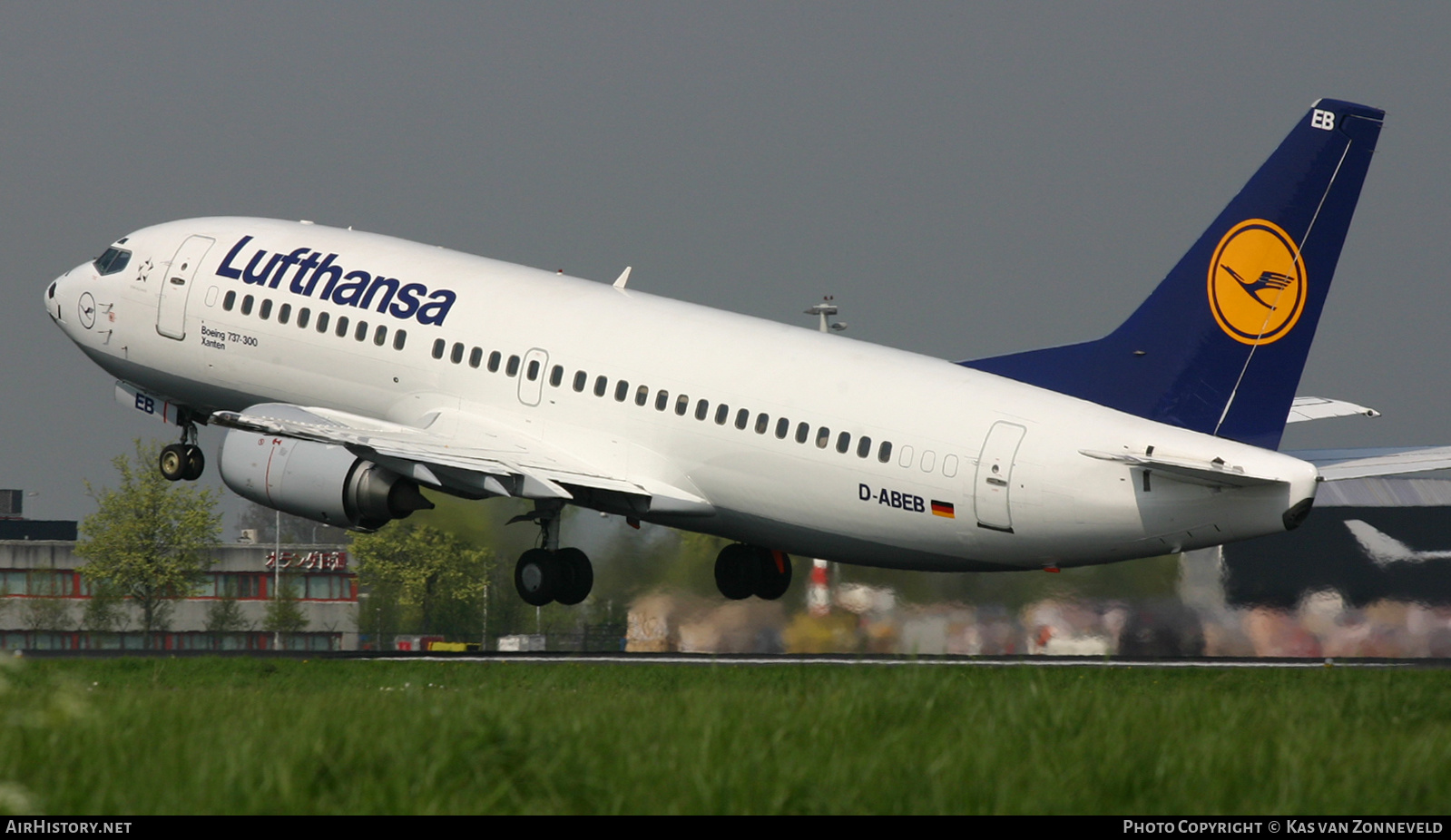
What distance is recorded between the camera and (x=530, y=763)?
11453 millimetres

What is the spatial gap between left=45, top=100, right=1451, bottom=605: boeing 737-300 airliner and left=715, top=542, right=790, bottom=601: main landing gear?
0.06 meters

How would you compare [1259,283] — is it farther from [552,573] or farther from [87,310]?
[87,310]

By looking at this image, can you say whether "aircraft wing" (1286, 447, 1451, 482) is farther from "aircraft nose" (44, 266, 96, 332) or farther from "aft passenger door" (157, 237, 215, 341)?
"aircraft nose" (44, 266, 96, 332)

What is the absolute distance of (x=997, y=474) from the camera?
27.0 metres

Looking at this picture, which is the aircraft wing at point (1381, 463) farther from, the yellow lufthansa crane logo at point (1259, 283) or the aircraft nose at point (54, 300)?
the aircraft nose at point (54, 300)

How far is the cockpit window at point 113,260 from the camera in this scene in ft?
121

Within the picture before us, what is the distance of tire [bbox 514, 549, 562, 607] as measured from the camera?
3197 centimetres

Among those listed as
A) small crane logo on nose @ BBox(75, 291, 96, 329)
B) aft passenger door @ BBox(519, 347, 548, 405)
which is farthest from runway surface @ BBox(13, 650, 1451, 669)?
small crane logo on nose @ BBox(75, 291, 96, 329)

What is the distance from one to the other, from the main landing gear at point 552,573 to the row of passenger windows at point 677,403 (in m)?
2.59

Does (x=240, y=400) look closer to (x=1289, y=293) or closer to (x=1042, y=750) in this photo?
(x=1289, y=293)

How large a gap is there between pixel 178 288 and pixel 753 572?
45.5ft

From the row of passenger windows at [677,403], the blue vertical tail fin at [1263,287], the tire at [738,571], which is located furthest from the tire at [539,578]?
the blue vertical tail fin at [1263,287]
